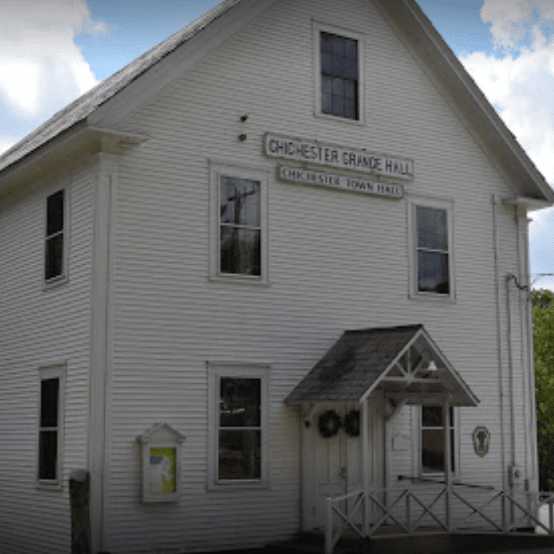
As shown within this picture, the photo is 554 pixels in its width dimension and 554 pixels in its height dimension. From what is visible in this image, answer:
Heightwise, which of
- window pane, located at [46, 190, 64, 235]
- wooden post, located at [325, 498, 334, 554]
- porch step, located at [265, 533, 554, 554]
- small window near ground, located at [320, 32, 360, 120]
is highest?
small window near ground, located at [320, 32, 360, 120]

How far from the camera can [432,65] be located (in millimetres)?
20641

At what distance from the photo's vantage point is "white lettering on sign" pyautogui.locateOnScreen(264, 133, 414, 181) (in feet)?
60.1

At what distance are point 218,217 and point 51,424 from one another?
442 cm

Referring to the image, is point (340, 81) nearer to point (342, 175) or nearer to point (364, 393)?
point (342, 175)

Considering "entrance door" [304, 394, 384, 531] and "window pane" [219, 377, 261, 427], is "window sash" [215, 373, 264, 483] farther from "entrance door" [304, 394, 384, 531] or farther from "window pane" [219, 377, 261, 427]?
"entrance door" [304, 394, 384, 531]

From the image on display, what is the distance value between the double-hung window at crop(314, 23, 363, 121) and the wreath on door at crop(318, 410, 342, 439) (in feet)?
18.0

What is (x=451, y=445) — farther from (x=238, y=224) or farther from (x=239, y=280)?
(x=238, y=224)

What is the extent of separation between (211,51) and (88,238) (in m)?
3.94

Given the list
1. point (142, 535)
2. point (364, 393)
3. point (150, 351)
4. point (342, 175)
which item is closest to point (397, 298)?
point (342, 175)

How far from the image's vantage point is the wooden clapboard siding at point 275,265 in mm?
16438

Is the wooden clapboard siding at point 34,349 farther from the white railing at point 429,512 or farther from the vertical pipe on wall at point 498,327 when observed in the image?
the vertical pipe on wall at point 498,327

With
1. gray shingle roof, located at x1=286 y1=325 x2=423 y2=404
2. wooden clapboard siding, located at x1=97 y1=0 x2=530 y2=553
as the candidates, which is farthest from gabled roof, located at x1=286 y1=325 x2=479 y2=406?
wooden clapboard siding, located at x1=97 y1=0 x2=530 y2=553

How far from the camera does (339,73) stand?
772 inches

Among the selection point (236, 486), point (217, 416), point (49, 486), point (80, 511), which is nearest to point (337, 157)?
point (217, 416)
